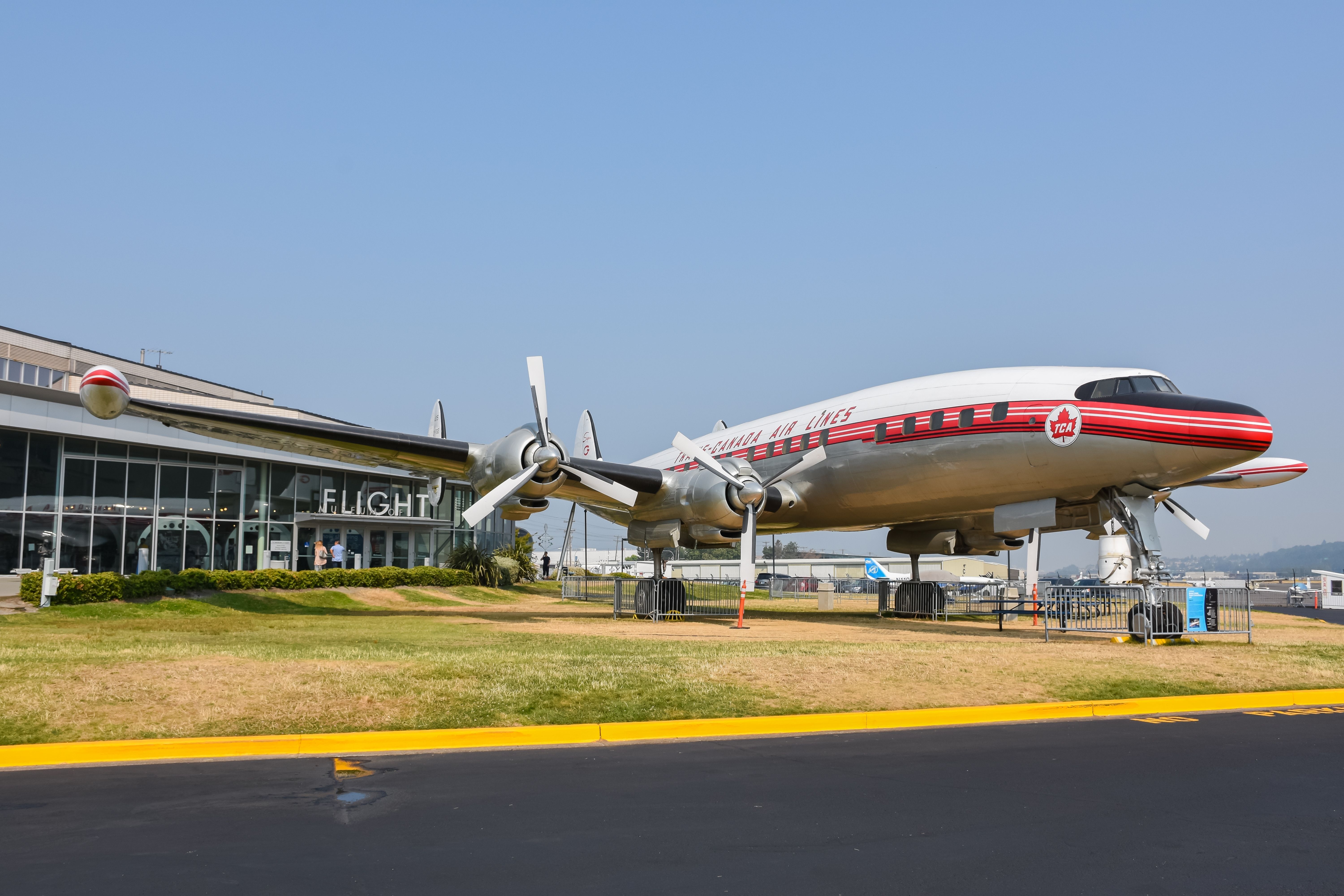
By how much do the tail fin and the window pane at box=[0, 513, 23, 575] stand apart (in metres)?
15.8

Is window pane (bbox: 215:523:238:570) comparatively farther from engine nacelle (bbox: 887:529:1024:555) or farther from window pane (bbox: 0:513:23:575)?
engine nacelle (bbox: 887:529:1024:555)

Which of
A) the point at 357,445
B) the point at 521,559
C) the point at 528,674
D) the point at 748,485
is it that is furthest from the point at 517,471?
the point at 521,559

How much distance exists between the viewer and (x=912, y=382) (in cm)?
2062

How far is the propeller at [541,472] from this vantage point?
2112 cm

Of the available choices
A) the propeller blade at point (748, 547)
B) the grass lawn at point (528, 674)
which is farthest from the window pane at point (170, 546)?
the propeller blade at point (748, 547)

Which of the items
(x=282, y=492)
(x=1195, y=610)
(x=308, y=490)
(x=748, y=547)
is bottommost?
(x=1195, y=610)

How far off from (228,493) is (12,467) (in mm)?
7651

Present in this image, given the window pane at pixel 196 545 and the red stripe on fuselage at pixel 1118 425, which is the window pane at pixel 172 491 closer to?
the window pane at pixel 196 545

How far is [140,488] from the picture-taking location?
32.0 metres

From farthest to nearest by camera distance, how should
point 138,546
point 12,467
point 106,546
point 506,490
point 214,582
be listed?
point 138,546 → point 106,546 → point 12,467 → point 214,582 → point 506,490

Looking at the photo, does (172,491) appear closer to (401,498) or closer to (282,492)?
(282,492)

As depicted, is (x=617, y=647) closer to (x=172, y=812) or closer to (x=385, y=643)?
(x=385, y=643)

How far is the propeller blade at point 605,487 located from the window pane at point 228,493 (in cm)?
1817

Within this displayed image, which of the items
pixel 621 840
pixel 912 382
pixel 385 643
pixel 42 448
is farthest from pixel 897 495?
pixel 42 448
